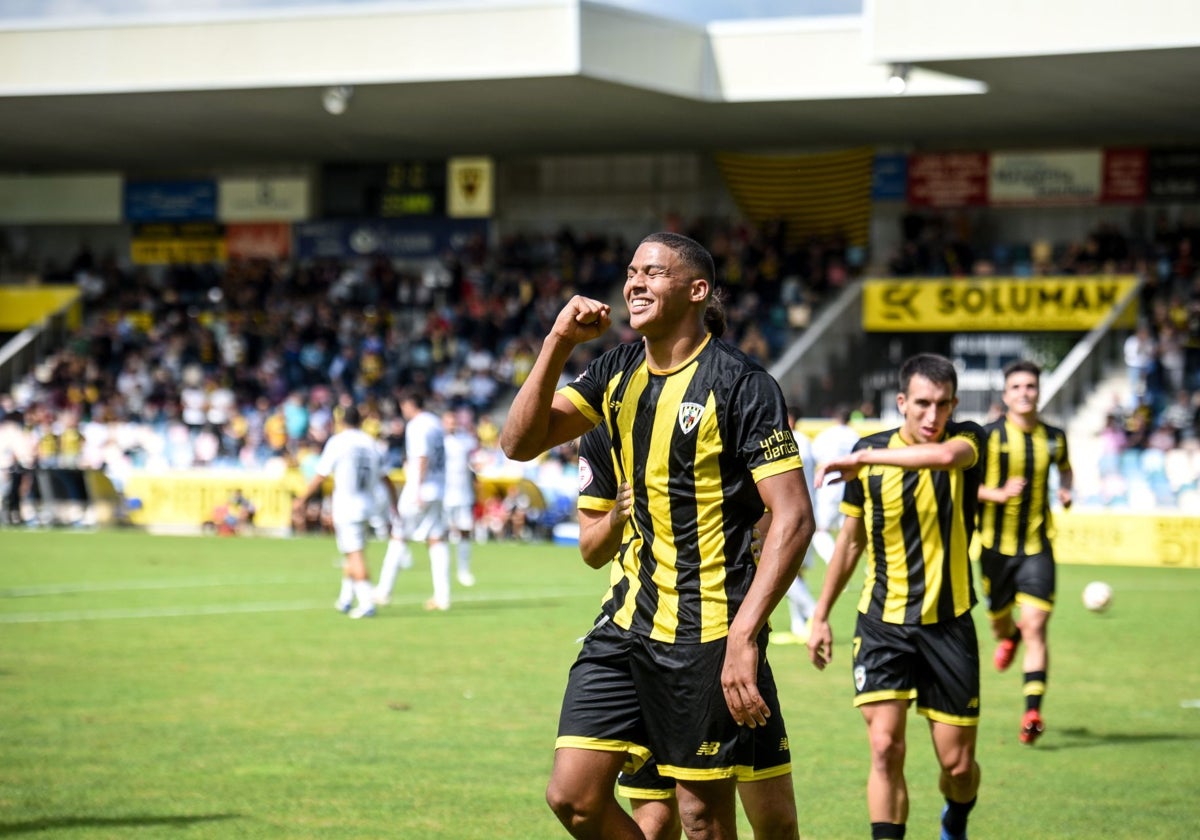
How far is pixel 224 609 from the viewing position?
1769 cm

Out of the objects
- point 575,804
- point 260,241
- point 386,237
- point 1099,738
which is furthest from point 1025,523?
point 260,241

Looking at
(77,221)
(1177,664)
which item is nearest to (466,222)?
(77,221)

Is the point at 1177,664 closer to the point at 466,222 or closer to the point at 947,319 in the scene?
the point at 947,319

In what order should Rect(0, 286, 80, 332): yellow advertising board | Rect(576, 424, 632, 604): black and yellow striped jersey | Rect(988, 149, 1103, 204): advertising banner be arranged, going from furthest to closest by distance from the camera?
1. Rect(0, 286, 80, 332): yellow advertising board
2. Rect(988, 149, 1103, 204): advertising banner
3. Rect(576, 424, 632, 604): black and yellow striped jersey

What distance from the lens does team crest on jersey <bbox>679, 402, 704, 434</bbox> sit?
5230 mm

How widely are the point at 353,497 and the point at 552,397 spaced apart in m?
12.2

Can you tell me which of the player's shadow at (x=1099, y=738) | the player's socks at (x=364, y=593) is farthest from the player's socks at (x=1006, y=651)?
the player's socks at (x=364, y=593)

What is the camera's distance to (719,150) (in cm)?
4194

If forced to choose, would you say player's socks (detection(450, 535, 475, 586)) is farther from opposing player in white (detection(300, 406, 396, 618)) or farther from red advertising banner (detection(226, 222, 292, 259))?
red advertising banner (detection(226, 222, 292, 259))

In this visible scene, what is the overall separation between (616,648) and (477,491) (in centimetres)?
2541

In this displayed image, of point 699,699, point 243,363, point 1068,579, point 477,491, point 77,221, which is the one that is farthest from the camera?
point 77,221

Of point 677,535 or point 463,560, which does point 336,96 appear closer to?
point 463,560

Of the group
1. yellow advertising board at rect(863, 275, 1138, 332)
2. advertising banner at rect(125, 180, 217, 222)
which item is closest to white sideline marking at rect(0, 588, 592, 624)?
yellow advertising board at rect(863, 275, 1138, 332)

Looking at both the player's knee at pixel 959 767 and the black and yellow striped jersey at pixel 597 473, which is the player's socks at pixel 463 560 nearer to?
the player's knee at pixel 959 767
